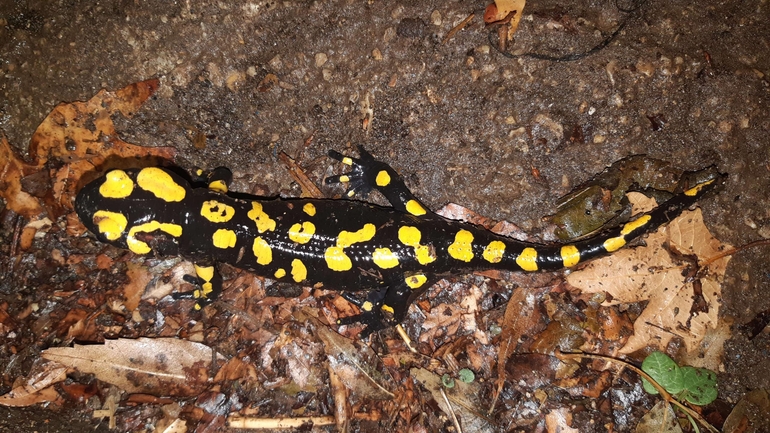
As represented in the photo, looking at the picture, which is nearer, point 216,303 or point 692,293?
point 692,293

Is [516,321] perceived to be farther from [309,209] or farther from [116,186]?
[116,186]

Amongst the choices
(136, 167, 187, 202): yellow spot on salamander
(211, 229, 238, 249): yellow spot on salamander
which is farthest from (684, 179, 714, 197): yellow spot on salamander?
(136, 167, 187, 202): yellow spot on salamander

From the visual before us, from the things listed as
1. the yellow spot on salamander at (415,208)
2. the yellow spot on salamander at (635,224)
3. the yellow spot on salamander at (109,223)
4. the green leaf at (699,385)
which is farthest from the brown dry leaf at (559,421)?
the yellow spot on salamander at (109,223)

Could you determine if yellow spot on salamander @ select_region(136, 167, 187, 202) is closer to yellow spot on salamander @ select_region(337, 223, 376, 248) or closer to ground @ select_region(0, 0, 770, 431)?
ground @ select_region(0, 0, 770, 431)

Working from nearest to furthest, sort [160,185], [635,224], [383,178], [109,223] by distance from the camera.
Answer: [109,223], [160,185], [635,224], [383,178]


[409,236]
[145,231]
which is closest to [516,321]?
[409,236]

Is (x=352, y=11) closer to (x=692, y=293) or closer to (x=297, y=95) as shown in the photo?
(x=297, y=95)

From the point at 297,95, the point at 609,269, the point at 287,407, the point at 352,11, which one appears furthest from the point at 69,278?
the point at 609,269
